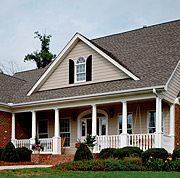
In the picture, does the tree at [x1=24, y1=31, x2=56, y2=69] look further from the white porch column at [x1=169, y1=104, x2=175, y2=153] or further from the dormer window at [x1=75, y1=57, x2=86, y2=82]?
the white porch column at [x1=169, y1=104, x2=175, y2=153]

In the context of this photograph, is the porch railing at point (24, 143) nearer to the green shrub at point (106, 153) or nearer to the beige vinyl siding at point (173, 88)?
the green shrub at point (106, 153)

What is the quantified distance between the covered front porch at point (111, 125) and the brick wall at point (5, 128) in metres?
0.29

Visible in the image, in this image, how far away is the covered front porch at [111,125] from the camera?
16359 mm

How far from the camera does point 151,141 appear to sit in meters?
16.5

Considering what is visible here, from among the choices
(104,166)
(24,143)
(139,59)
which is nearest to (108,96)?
(139,59)

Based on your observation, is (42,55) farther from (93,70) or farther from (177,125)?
(177,125)

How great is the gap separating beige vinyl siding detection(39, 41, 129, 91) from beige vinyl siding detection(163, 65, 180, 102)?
229 cm

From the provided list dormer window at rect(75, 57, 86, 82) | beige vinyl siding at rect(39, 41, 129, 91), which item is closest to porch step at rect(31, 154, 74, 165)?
beige vinyl siding at rect(39, 41, 129, 91)

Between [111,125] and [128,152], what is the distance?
4640 mm

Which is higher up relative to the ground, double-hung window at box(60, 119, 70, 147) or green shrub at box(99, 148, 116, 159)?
double-hung window at box(60, 119, 70, 147)

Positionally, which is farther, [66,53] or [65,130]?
[65,130]

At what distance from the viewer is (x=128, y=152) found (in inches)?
580

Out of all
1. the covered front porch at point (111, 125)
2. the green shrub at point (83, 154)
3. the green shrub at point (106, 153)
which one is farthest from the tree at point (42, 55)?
the green shrub at point (83, 154)

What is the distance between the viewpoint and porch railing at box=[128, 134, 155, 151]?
15711 millimetres
